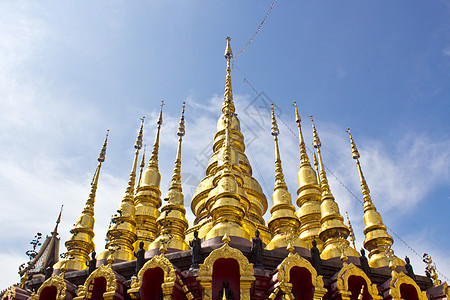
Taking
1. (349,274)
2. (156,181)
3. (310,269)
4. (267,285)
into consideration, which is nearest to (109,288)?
(267,285)

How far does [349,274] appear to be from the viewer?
432 inches

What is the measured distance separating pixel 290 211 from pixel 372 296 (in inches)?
217

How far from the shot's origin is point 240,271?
394 inches

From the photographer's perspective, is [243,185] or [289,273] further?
[243,185]

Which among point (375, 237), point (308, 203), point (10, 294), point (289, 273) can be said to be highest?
point (308, 203)

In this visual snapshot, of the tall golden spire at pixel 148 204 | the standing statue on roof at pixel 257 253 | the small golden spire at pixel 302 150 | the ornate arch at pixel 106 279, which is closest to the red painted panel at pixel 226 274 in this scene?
the standing statue on roof at pixel 257 253

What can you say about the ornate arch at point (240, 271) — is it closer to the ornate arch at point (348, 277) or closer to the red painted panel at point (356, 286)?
the ornate arch at point (348, 277)

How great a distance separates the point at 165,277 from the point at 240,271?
1815 millimetres

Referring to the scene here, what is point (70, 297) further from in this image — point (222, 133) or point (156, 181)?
point (222, 133)

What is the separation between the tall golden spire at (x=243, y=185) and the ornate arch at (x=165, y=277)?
5641 mm

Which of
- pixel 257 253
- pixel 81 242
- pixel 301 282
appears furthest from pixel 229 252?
Answer: pixel 81 242

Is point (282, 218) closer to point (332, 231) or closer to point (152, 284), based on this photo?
point (332, 231)

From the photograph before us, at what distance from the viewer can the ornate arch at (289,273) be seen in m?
10.0

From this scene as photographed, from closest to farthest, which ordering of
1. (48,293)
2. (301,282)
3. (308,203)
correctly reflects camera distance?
(301,282) < (48,293) < (308,203)
